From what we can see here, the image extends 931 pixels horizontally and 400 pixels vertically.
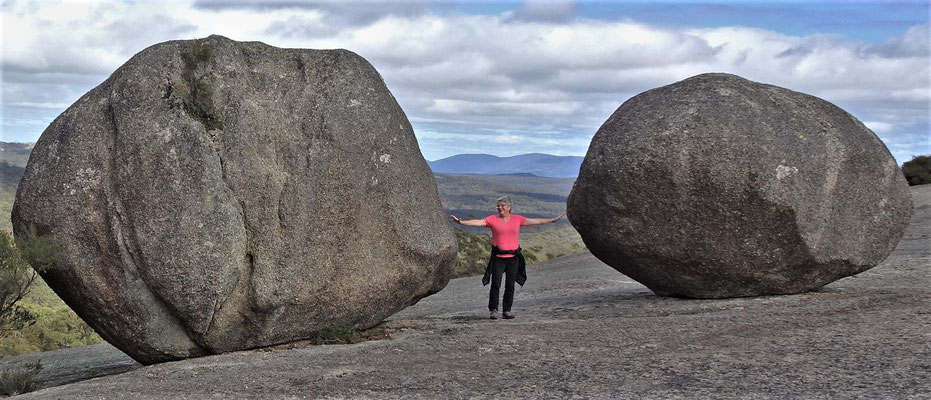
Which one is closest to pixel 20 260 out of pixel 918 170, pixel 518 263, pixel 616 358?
pixel 518 263

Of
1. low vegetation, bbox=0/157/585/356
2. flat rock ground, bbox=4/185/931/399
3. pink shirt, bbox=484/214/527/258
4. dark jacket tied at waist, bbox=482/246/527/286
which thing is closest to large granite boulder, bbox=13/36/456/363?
flat rock ground, bbox=4/185/931/399

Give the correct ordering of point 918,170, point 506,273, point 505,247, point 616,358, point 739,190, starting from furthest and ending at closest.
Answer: point 918,170
point 506,273
point 505,247
point 739,190
point 616,358

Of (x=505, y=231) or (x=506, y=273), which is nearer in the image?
(x=505, y=231)

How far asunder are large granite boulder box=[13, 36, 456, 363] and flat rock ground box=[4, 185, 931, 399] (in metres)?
0.72

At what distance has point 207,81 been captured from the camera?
13008 millimetres

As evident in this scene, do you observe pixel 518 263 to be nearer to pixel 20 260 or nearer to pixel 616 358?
pixel 616 358

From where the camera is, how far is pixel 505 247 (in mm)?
15023

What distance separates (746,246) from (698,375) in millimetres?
5472

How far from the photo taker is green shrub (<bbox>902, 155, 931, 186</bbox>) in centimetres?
3916

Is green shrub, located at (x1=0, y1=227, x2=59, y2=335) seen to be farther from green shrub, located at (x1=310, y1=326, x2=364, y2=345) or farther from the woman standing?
the woman standing

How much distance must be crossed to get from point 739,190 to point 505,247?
3.86 meters

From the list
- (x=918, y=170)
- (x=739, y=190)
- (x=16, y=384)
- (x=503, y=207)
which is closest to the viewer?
(x=16, y=384)

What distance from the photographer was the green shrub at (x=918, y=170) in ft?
128

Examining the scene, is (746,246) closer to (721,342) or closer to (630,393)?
(721,342)
